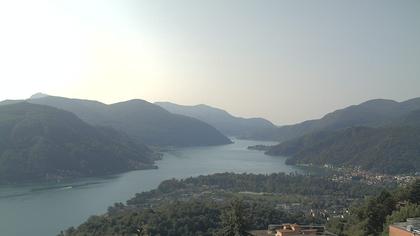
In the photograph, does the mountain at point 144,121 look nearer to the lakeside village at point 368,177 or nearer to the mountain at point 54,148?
the mountain at point 54,148

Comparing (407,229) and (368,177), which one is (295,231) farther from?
(368,177)

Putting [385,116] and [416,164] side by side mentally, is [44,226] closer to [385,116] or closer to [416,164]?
[416,164]

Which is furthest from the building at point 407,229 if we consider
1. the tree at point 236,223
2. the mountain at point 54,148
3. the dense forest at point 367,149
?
the dense forest at point 367,149

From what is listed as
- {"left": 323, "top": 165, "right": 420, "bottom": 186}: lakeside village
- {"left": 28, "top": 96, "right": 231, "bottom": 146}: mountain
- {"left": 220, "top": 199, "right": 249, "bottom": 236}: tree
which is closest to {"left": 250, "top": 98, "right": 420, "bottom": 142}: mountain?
{"left": 28, "top": 96, "right": 231, "bottom": 146}: mountain

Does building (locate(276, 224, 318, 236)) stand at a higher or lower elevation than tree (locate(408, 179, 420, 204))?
lower

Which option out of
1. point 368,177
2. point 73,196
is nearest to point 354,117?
point 368,177

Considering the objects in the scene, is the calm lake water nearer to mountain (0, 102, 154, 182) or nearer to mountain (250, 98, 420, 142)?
mountain (0, 102, 154, 182)
